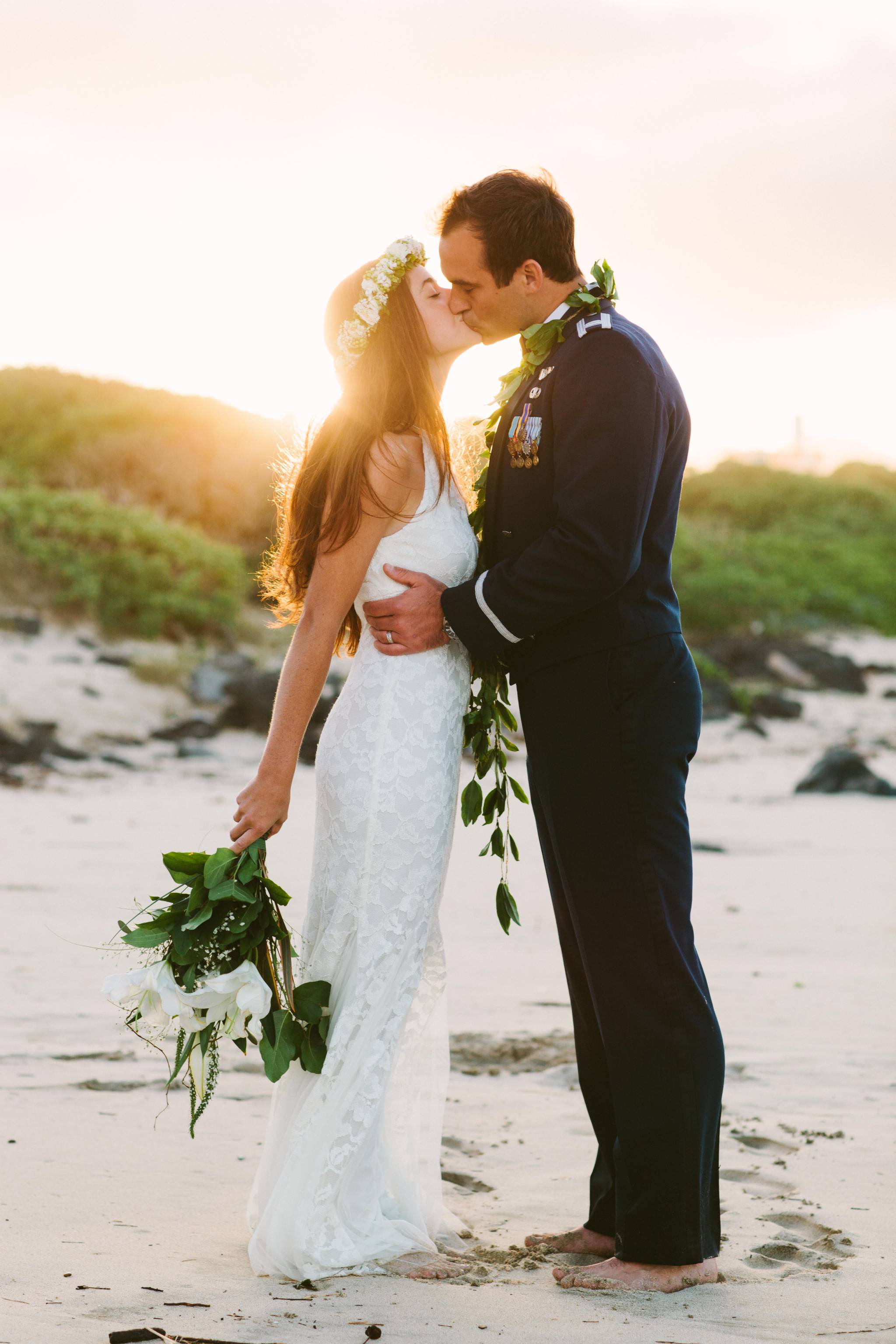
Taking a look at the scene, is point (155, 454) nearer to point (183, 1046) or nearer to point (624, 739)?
point (183, 1046)

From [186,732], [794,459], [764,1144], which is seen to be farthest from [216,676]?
[794,459]

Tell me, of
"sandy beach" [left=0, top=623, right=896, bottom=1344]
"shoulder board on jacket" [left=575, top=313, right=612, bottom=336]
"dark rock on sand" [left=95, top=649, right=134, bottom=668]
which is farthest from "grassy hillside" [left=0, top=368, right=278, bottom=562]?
"shoulder board on jacket" [left=575, top=313, right=612, bottom=336]

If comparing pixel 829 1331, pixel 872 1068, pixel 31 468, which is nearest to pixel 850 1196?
pixel 829 1331

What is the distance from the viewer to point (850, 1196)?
127 inches

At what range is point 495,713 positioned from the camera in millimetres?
3168

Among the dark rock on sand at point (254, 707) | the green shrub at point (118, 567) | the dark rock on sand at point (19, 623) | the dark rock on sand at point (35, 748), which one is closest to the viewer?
the dark rock on sand at point (35, 748)

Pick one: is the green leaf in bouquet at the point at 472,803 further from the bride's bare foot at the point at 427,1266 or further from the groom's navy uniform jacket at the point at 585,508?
the bride's bare foot at the point at 427,1266

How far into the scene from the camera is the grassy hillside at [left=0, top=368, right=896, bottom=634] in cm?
1569

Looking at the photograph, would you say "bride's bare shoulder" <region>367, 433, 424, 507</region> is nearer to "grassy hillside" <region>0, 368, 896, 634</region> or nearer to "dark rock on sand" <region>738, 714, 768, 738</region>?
"dark rock on sand" <region>738, 714, 768, 738</region>

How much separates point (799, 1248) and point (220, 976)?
55.4 inches

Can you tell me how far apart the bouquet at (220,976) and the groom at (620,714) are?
2.02ft

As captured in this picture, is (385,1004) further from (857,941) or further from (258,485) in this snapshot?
(258,485)

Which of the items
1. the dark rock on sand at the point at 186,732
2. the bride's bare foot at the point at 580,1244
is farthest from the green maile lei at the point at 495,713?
the dark rock on sand at the point at 186,732

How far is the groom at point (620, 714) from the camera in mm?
2693
